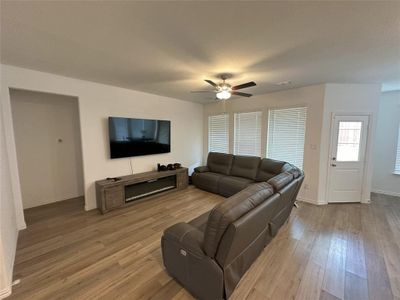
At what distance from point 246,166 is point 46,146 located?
4.61 metres

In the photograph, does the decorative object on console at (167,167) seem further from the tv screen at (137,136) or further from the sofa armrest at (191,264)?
the sofa armrest at (191,264)

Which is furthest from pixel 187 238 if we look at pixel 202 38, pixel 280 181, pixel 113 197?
pixel 113 197

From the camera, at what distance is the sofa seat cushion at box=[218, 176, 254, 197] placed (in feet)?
13.4

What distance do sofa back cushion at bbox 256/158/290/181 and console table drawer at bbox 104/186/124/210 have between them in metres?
3.10

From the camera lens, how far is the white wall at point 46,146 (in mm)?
3551

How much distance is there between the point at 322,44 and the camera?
6.79 feet

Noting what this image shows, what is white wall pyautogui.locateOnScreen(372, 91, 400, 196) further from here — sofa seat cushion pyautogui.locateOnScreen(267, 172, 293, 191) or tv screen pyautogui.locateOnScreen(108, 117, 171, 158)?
tv screen pyautogui.locateOnScreen(108, 117, 171, 158)

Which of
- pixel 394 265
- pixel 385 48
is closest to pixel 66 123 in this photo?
pixel 385 48

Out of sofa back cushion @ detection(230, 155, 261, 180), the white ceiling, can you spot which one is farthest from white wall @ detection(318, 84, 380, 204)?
sofa back cushion @ detection(230, 155, 261, 180)

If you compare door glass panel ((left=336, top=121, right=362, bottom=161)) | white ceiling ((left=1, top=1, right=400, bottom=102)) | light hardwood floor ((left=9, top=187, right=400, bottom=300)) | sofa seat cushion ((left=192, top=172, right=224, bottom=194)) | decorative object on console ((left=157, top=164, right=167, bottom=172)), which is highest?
white ceiling ((left=1, top=1, right=400, bottom=102))

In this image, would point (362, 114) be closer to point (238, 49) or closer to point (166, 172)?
point (238, 49)

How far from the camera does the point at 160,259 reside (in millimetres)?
2221

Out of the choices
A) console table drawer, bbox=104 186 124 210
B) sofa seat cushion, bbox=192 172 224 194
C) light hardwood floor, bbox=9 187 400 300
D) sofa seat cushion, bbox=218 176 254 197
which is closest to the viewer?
light hardwood floor, bbox=9 187 400 300

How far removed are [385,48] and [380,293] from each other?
2722mm
